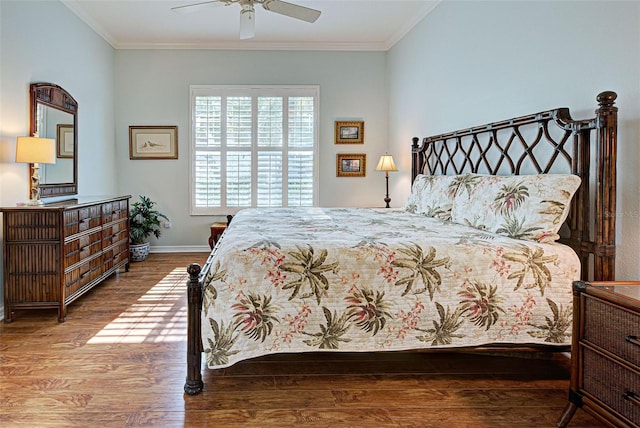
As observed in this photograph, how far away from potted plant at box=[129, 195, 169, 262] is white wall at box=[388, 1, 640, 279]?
327 centimetres

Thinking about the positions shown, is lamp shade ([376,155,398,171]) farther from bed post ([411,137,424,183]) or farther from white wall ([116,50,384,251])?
white wall ([116,50,384,251])

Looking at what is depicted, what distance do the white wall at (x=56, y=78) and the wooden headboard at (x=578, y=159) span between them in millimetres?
3629

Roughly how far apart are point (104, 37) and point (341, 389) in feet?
16.7

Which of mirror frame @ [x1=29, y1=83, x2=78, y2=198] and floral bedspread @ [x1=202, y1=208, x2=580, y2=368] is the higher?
mirror frame @ [x1=29, y1=83, x2=78, y2=198]

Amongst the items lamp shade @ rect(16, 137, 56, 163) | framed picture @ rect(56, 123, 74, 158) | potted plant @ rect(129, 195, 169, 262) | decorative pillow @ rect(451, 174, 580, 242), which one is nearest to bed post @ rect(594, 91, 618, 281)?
decorative pillow @ rect(451, 174, 580, 242)

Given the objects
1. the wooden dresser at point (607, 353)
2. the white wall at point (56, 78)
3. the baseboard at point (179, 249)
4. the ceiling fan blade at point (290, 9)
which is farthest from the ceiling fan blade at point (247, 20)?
the baseboard at point (179, 249)

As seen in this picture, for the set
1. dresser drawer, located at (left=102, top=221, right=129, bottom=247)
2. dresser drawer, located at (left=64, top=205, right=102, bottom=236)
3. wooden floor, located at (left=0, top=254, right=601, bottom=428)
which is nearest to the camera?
wooden floor, located at (left=0, top=254, right=601, bottom=428)

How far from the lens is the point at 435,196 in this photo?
3.39 meters

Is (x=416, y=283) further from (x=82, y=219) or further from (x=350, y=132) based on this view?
(x=350, y=132)

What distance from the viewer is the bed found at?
1.92 metres

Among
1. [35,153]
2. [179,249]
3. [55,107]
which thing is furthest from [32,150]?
[179,249]

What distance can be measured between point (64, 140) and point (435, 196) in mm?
3519

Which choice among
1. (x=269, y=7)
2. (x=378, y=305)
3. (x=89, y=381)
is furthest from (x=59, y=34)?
(x=378, y=305)

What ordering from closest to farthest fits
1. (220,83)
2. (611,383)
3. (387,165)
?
(611,383) → (387,165) → (220,83)
